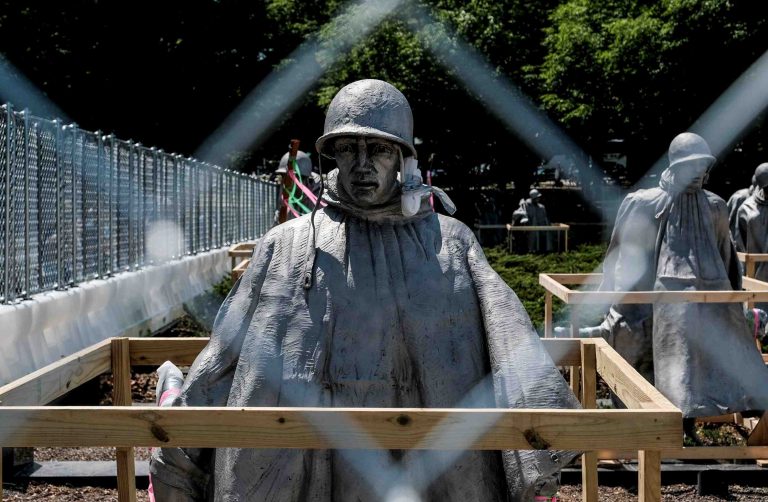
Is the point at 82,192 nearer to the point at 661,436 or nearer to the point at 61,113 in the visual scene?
the point at 661,436

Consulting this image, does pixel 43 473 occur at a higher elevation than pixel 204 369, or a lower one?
lower

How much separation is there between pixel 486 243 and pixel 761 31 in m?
10.6

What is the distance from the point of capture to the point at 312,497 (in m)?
3.81

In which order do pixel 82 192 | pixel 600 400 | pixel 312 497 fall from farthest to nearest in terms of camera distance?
pixel 82 192 → pixel 600 400 → pixel 312 497

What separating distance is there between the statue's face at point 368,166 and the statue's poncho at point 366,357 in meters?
0.07

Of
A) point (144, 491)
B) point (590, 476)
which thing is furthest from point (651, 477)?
point (144, 491)

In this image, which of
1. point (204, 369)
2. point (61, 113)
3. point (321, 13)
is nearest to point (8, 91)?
point (61, 113)

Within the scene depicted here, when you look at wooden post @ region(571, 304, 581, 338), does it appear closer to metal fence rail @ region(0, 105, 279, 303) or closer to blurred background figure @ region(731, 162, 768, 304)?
metal fence rail @ region(0, 105, 279, 303)

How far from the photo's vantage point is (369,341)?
12.8ft

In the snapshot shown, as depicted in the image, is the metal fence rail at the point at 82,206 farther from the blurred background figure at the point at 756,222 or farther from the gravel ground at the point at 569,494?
the blurred background figure at the point at 756,222

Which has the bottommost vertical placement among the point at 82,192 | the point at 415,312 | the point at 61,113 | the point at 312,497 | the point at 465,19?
the point at 312,497

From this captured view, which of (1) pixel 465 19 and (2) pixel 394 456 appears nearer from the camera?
(2) pixel 394 456

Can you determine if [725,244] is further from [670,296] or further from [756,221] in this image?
[756,221]

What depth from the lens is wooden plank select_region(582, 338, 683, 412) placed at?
3.30 meters
